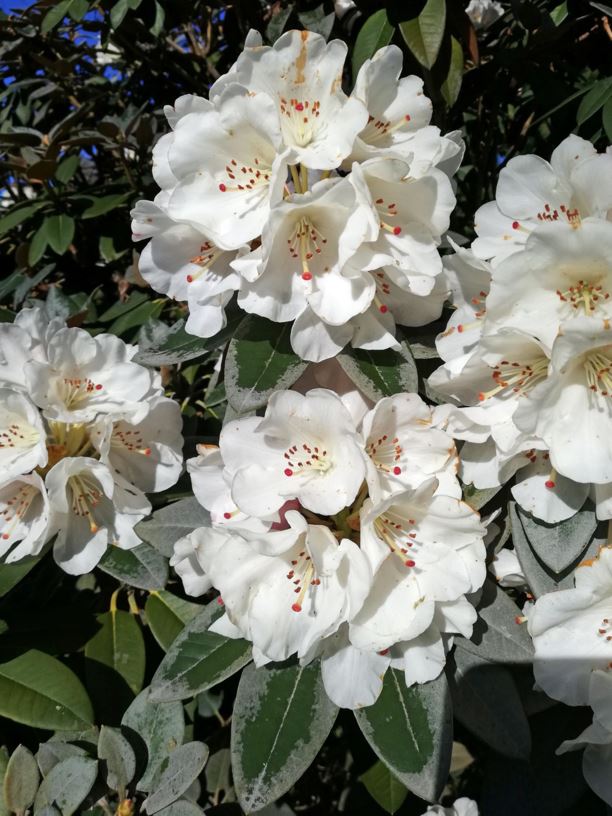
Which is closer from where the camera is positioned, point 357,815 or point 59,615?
point 59,615

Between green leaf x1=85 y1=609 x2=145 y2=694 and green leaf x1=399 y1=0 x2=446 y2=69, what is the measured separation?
1.33m

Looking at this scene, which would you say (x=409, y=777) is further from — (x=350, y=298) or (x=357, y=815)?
(x=357, y=815)

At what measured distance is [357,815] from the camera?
5.98 ft

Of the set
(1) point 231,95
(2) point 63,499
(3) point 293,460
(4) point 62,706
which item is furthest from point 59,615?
(1) point 231,95

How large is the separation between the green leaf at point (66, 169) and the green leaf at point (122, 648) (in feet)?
4.54

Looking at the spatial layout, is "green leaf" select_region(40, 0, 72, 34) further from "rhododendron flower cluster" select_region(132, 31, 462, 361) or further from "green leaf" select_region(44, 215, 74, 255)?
"rhododendron flower cluster" select_region(132, 31, 462, 361)

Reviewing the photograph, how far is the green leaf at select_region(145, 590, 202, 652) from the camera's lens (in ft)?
4.99

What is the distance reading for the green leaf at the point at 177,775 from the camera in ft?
3.80

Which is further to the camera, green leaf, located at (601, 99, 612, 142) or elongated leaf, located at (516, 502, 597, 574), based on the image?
green leaf, located at (601, 99, 612, 142)

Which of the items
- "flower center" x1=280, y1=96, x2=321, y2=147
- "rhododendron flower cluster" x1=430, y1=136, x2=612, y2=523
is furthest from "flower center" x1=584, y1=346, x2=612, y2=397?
"flower center" x1=280, y1=96, x2=321, y2=147

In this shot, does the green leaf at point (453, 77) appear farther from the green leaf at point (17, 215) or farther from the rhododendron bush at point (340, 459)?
the green leaf at point (17, 215)

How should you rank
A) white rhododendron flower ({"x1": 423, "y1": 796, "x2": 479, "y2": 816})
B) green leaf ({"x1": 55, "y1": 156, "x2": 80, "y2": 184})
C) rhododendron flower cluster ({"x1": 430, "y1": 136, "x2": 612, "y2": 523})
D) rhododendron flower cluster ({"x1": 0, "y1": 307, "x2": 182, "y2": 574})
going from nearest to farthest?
rhododendron flower cluster ({"x1": 430, "y1": 136, "x2": 612, "y2": 523}) < rhododendron flower cluster ({"x1": 0, "y1": 307, "x2": 182, "y2": 574}) < white rhododendron flower ({"x1": 423, "y1": 796, "x2": 479, "y2": 816}) < green leaf ({"x1": 55, "y1": 156, "x2": 80, "y2": 184})

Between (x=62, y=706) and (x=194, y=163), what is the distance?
39.4 inches

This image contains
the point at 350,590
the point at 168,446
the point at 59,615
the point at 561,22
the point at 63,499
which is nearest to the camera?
the point at 350,590
